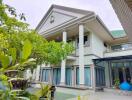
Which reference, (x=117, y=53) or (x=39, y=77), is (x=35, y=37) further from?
(x=39, y=77)

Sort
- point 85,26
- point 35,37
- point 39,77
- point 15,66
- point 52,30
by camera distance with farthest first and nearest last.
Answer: point 39,77
point 52,30
point 85,26
point 35,37
point 15,66

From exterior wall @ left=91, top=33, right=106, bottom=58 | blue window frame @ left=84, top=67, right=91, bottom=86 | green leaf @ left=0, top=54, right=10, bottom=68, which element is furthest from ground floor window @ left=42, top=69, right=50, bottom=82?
green leaf @ left=0, top=54, right=10, bottom=68

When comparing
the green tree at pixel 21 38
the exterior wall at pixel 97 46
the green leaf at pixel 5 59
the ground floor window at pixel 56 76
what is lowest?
the ground floor window at pixel 56 76

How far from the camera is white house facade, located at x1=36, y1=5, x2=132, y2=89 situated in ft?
48.4

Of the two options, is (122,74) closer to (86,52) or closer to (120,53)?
(120,53)

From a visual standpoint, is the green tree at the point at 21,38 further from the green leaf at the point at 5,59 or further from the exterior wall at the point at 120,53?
the exterior wall at the point at 120,53

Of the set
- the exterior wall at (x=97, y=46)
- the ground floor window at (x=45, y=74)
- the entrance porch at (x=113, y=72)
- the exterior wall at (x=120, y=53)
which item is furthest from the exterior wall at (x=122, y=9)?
the ground floor window at (x=45, y=74)

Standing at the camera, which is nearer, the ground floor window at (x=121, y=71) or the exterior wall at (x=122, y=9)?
the exterior wall at (x=122, y=9)

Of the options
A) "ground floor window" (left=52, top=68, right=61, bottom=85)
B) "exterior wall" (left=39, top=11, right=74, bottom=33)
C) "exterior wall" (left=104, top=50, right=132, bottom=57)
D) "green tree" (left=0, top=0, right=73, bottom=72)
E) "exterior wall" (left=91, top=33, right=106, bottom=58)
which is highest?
"exterior wall" (left=39, top=11, right=74, bottom=33)

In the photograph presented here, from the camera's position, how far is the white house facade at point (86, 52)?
14.8m

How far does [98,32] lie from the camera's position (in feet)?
55.3

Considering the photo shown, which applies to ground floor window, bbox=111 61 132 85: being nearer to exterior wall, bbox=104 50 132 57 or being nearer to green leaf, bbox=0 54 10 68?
exterior wall, bbox=104 50 132 57

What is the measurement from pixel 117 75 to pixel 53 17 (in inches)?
405

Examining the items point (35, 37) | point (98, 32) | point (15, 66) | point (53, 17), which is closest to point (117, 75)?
point (98, 32)
